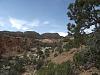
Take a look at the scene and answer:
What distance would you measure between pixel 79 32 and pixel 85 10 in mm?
1435

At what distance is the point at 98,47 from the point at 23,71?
42.5ft

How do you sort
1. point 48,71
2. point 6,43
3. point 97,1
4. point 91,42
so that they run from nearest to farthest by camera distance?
point 97,1 → point 91,42 → point 48,71 → point 6,43

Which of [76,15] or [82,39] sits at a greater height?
[76,15]

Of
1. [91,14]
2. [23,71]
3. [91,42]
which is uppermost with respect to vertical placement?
[91,14]

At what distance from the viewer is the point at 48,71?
71.6ft

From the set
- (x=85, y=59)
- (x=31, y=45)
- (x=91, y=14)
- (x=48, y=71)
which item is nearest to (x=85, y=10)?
(x=91, y=14)

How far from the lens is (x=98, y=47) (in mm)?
17609

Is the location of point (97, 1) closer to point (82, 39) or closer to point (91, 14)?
point (91, 14)

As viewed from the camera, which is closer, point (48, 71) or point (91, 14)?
point (91, 14)

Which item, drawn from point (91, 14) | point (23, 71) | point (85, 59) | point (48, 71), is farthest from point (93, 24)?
point (23, 71)

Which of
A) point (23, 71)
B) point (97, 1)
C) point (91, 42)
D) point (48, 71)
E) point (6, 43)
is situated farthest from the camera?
point (6, 43)

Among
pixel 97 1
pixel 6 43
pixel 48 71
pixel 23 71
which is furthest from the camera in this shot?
pixel 6 43

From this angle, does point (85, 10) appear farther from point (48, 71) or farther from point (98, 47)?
point (48, 71)

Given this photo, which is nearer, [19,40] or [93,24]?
[93,24]
